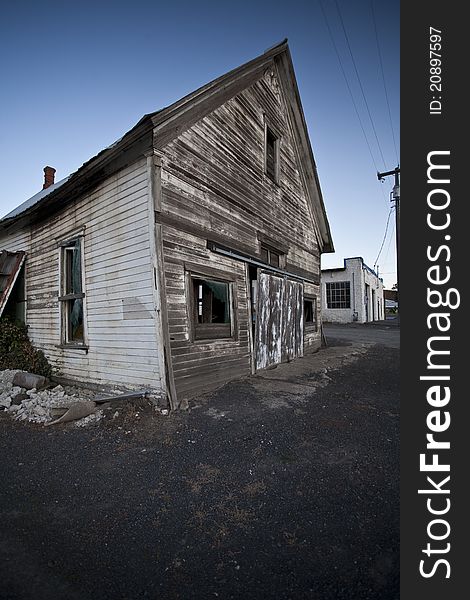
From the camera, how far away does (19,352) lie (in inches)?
344

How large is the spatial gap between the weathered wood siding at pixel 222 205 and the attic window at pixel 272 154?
252 millimetres

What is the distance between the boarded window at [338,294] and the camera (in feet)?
88.8

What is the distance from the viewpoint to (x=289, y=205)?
1072cm

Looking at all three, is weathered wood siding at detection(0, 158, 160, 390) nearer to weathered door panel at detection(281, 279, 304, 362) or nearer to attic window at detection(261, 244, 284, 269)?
attic window at detection(261, 244, 284, 269)

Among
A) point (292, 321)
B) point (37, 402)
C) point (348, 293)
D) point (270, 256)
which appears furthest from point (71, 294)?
point (348, 293)

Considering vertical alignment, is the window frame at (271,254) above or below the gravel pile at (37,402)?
above

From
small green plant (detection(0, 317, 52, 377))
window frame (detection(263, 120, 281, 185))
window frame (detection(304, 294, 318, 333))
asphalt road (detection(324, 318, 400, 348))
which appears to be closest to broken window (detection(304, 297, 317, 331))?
window frame (detection(304, 294, 318, 333))

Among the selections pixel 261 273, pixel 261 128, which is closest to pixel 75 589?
pixel 261 273

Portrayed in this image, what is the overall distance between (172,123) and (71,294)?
4516 millimetres

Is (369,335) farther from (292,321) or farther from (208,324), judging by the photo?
(208,324)

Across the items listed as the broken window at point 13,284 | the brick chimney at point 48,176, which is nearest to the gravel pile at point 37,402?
the broken window at point 13,284

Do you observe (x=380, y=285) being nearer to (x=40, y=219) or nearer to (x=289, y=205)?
(x=289, y=205)

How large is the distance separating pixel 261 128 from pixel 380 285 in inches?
1295

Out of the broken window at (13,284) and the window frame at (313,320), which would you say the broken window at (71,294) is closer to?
the broken window at (13,284)
